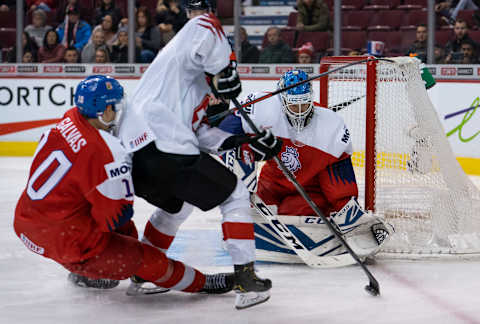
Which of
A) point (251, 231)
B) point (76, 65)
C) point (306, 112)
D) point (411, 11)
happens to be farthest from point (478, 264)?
point (76, 65)

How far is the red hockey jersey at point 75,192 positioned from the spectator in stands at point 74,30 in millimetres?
5172

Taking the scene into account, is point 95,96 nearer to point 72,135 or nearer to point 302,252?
point 72,135

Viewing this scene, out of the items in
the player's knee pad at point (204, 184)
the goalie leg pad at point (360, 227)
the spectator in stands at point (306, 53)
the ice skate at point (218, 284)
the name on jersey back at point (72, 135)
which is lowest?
the ice skate at point (218, 284)

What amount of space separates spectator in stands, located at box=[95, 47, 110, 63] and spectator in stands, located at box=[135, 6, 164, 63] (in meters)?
0.32

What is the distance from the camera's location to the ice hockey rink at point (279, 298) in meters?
2.62

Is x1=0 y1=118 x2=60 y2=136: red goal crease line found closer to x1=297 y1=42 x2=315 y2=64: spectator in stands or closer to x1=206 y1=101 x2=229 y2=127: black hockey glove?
x1=297 y1=42 x2=315 y2=64: spectator in stands

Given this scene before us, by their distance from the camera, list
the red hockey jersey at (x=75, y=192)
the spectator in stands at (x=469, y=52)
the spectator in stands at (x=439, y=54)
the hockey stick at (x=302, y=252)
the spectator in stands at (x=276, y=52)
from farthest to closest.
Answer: the spectator in stands at (x=276, y=52) → the spectator in stands at (x=439, y=54) → the spectator in stands at (x=469, y=52) → the hockey stick at (x=302, y=252) → the red hockey jersey at (x=75, y=192)

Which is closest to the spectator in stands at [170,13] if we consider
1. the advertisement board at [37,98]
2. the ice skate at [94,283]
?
the advertisement board at [37,98]

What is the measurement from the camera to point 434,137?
11.6 feet

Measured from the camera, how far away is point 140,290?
2.87m

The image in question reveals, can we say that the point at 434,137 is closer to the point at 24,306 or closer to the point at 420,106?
the point at 420,106

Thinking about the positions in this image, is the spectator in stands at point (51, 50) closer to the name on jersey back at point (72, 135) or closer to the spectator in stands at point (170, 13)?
the spectator in stands at point (170, 13)

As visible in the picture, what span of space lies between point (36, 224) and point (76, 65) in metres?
5.02

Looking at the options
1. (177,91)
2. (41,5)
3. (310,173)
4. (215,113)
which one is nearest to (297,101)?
(310,173)
